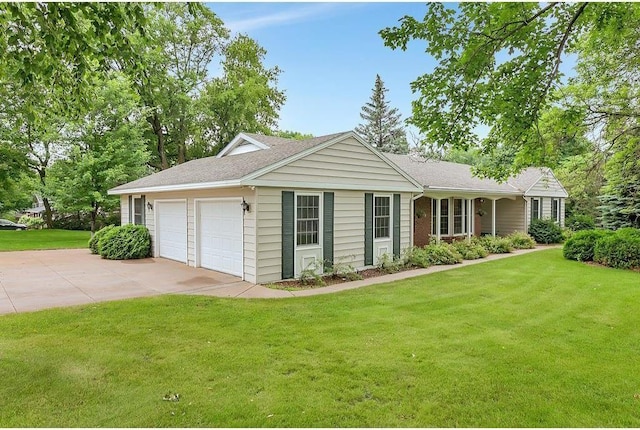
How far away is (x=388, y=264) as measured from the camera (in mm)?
11469

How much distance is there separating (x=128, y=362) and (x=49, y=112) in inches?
183

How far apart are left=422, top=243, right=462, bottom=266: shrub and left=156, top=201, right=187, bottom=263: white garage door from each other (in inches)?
321

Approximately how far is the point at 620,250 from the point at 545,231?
745cm

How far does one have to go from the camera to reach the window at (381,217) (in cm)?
1175

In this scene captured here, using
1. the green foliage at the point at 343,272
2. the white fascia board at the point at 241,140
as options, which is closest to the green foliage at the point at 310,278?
the green foliage at the point at 343,272

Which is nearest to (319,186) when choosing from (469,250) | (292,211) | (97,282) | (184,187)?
(292,211)

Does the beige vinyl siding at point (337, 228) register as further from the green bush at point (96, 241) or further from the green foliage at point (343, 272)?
the green bush at point (96, 241)

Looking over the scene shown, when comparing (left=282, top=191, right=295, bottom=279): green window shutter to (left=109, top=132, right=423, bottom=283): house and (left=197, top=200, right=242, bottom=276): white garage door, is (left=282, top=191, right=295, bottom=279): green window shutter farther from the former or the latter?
(left=197, top=200, right=242, bottom=276): white garage door

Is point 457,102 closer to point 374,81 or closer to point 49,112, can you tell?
point 49,112

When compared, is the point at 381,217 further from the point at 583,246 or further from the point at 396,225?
the point at 583,246

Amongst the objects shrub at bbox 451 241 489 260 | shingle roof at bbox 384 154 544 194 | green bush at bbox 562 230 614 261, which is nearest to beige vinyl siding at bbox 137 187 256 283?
shingle roof at bbox 384 154 544 194

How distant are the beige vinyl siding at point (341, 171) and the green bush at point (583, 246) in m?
6.98

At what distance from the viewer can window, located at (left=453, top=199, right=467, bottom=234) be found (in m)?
17.2

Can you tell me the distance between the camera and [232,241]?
10.2 m
